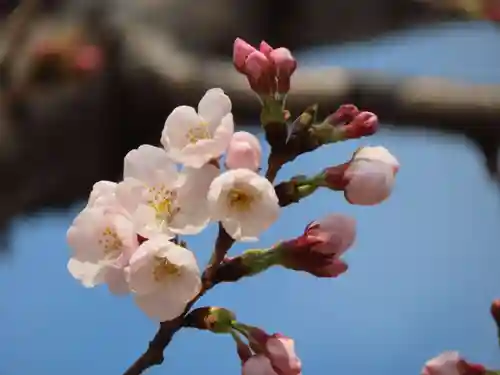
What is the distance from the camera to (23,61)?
139 cm

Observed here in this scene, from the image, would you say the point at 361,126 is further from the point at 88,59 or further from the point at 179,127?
the point at 88,59

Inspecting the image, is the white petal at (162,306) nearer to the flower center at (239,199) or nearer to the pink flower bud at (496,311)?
the flower center at (239,199)

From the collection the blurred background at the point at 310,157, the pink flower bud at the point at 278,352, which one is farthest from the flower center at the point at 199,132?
the blurred background at the point at 310,157

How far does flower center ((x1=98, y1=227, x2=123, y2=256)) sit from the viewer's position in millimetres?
469

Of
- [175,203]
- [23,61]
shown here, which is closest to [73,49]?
[23,61]

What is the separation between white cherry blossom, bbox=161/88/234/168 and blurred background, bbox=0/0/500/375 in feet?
2.45

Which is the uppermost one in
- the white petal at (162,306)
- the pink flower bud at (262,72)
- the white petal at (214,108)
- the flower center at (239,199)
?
the pink flower bud at (262,72)

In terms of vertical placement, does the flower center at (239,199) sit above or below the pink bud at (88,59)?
below

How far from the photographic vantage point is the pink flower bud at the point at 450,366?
1.53ft

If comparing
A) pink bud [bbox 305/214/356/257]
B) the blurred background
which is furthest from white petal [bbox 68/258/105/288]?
the blurred background

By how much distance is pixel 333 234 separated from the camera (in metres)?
0.46

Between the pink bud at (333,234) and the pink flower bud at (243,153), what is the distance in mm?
43

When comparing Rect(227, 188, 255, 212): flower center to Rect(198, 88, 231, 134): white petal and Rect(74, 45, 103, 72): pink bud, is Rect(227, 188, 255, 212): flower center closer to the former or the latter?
Rect(198, 88, 231, 134): white petal

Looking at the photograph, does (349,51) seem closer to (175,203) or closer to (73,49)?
(73,49)
